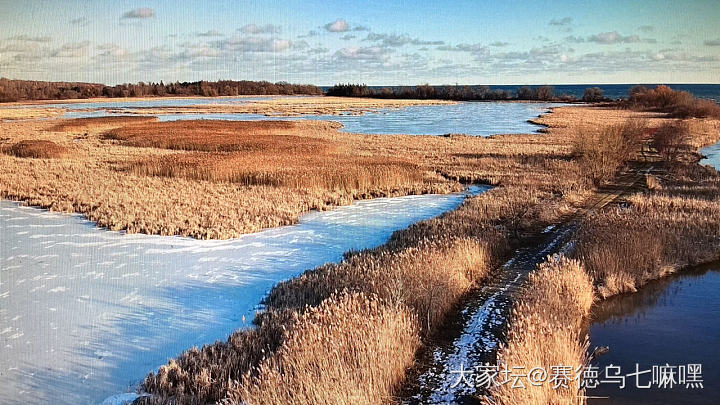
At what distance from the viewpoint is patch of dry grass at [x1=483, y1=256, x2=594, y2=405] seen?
6102 millimetres

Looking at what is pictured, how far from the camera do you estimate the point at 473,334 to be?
27.6 ft

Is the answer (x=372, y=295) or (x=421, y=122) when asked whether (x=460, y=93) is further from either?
(x=372, y=295)

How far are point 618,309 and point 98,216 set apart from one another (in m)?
14.1

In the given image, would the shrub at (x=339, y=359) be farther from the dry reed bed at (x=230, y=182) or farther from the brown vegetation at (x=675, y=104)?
the brown vegetation at (x=675, y=104)

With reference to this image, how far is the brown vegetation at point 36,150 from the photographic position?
30.1m

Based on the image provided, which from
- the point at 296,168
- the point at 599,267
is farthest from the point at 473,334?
the point at 296,168

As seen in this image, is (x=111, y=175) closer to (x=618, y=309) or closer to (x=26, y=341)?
(x=26, y=341)

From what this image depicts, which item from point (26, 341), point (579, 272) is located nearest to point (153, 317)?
point (26, 341)

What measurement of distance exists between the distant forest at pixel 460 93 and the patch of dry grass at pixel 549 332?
127m

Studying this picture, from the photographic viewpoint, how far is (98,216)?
15.9m

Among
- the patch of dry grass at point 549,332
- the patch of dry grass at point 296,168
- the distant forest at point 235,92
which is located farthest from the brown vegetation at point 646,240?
the distant forest at point 235,92

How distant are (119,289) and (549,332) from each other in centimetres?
800

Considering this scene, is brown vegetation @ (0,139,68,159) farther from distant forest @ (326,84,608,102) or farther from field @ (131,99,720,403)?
distant forest @ (326,84,608,102)

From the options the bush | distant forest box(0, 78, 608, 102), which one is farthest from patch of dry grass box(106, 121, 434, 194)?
distant forest box(0, 78, 608, 102)
